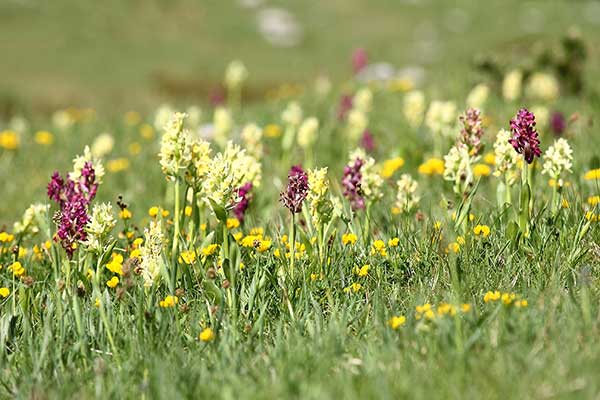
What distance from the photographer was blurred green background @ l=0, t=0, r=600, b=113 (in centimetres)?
2972

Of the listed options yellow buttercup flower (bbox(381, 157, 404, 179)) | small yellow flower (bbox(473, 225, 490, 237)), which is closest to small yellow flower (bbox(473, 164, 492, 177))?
yellow buttercup flower (bbox(381, 157, 404, 179))

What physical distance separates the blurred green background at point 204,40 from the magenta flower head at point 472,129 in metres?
23.5

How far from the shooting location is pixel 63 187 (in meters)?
4.25

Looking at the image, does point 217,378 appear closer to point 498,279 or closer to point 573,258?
point 498,279

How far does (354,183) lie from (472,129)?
818mm

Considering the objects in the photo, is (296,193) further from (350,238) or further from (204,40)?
(204,40)

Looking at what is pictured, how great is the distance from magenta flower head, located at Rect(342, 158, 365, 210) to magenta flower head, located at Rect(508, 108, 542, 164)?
41.2 inches

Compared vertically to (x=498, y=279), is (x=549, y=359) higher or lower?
lower

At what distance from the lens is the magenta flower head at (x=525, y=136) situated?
369 cm

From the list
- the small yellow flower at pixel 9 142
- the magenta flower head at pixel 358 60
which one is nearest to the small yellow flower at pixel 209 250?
the magenta flower head at pixel 358 60

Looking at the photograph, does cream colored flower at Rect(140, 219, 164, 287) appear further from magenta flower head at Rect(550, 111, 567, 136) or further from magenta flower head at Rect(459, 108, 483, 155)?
magenta flower head at Rect(550, 111, 567, 136)

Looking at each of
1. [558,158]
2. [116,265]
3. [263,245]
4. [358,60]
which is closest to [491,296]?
[558,158]

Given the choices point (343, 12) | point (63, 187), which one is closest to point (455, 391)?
point (63, 187)

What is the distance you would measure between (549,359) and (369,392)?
70 cm
